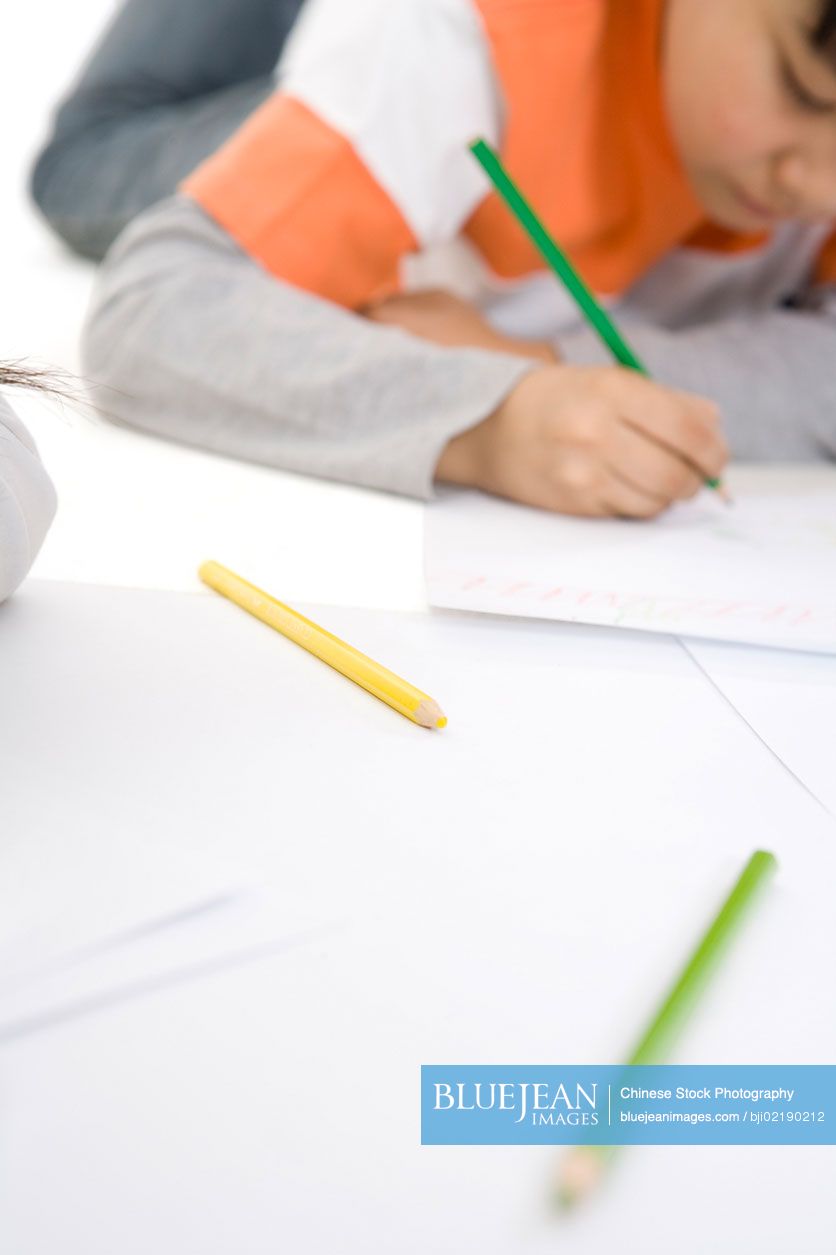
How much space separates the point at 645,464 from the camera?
1.47 ft

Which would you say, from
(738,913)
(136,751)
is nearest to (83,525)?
(136,751)

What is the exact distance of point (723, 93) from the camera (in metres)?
0.54

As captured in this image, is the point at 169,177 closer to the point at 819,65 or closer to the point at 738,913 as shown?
the point at 819,65

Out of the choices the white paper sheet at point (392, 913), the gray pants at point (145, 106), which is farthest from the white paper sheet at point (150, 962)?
the gray pants at point (145, 106)

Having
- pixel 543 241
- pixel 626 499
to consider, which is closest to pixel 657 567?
pixel 626 499

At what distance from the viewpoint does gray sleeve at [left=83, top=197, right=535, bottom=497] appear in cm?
47

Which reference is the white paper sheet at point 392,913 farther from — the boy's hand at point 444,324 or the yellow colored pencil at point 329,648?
the boy's hand at point 444,324

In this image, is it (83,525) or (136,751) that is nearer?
(136,751)

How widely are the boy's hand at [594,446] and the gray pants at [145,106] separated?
443mm

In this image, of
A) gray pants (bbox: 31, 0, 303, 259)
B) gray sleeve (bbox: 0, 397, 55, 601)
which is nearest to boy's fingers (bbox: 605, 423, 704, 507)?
gray sleeve (bbox: 0, 397, 55, 601)

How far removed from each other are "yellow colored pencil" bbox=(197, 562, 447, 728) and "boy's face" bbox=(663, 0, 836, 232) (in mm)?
338

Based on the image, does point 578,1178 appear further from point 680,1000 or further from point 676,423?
point 676,423

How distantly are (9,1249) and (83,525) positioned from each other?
11.0 inches

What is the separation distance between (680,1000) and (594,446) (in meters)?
0.27
